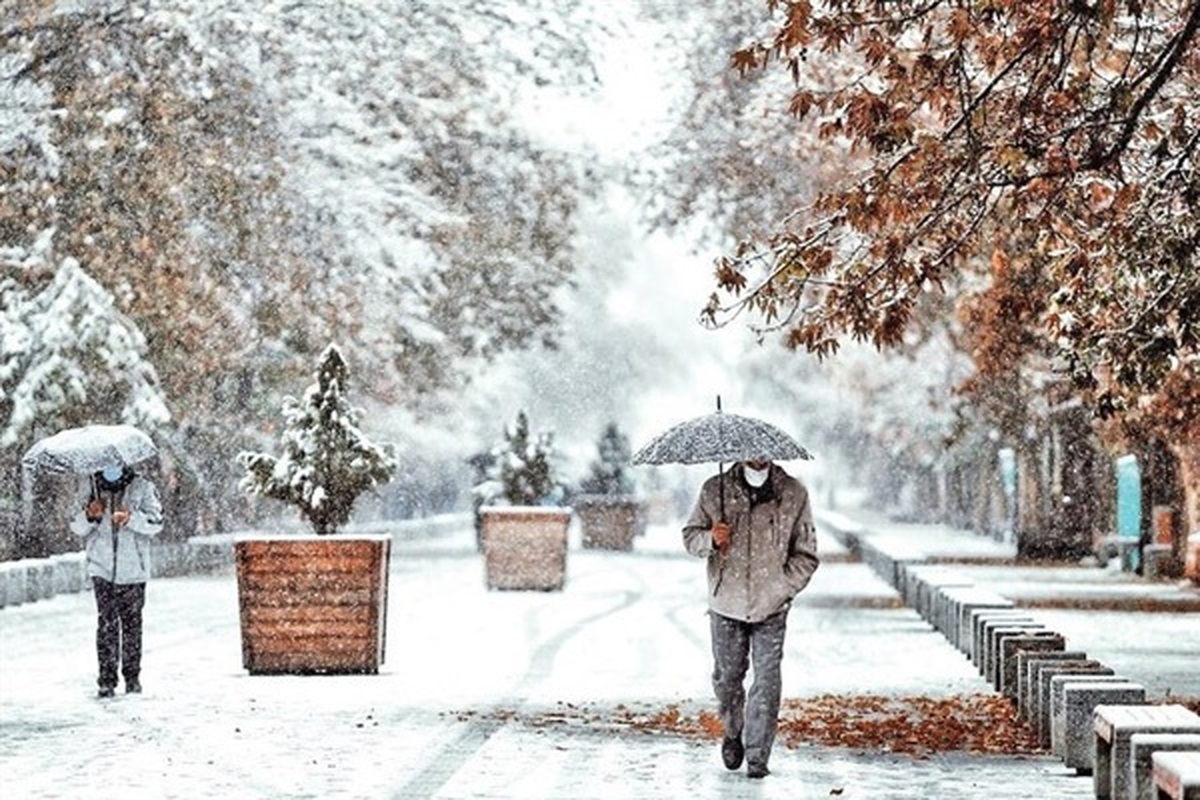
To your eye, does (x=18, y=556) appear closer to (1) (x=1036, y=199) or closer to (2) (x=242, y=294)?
(2) (x=242, y=294)

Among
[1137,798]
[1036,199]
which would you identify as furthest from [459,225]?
[1137,798]

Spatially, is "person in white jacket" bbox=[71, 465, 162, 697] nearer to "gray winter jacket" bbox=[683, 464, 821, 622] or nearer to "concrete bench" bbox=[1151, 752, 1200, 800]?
"gray winter jacket" bbox=[683, 464, 821, 622]

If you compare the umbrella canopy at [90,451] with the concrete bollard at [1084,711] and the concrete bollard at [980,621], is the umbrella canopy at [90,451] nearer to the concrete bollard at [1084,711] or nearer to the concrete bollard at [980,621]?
the concrete bollard at [980,621]

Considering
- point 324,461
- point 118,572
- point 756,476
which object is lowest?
point 118,572

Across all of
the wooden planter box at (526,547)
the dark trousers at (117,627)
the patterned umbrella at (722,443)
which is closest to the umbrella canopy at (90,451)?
the dark trousers at (117,627)

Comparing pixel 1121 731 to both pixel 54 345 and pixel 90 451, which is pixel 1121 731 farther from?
pixel 54 345

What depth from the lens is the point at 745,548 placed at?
15.3 meters

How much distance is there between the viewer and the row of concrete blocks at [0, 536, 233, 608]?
1344 inches

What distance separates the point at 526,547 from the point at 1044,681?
21.0 meters

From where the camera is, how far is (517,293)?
4788cm

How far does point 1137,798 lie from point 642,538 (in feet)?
189

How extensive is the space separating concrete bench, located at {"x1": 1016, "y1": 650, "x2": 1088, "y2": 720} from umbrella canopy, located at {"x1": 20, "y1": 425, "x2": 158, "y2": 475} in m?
6.04

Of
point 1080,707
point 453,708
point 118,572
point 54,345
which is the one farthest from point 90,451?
point 54,345

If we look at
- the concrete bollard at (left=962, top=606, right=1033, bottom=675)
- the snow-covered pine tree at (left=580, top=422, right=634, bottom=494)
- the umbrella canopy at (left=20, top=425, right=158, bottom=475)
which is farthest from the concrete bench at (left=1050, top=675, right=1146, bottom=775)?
the snow-covered pine tree at (left=580, top=422, right=634, bottom=494)
